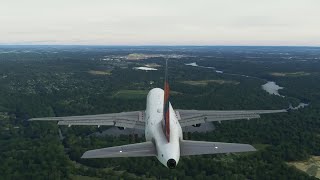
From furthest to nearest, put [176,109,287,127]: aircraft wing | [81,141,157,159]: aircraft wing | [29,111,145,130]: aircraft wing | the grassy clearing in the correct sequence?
the grassy clearing, [176,109,287,127]: aircraft wing, [29,111,145,130]: aircraft wing, [81,141,157,159]: aircraft wing

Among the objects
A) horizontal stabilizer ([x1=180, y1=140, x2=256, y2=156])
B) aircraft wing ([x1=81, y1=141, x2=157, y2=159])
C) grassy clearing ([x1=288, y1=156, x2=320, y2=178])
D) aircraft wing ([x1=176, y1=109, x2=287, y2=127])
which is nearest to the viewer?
aircraft wing ([x1=81, y1=141, x2=157, y2=159])

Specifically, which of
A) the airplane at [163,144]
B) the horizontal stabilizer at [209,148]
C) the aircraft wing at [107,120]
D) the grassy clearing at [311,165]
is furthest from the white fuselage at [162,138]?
the grassy clearing at [311,165]

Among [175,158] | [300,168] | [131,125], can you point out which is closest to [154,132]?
[175,158]

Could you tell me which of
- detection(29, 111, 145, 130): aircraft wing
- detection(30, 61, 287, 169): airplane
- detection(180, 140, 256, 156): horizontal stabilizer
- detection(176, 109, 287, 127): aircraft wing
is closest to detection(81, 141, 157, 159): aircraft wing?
detection(30, 61, 287, 169): airplane

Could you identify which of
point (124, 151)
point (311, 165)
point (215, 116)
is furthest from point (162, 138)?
point (311, 165)

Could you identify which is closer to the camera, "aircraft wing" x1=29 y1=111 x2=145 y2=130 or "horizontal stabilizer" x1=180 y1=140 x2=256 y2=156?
"horizontal stabilizer" x1=180 y1=140 x2=256 y2=156

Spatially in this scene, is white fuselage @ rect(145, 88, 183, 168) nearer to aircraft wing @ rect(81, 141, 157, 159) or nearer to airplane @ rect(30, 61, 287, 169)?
airplane @ rect(30, 61, 287, 169)

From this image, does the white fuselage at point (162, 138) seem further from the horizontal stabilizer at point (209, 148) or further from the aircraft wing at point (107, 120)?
the aircraft wing at point (107, 120)
